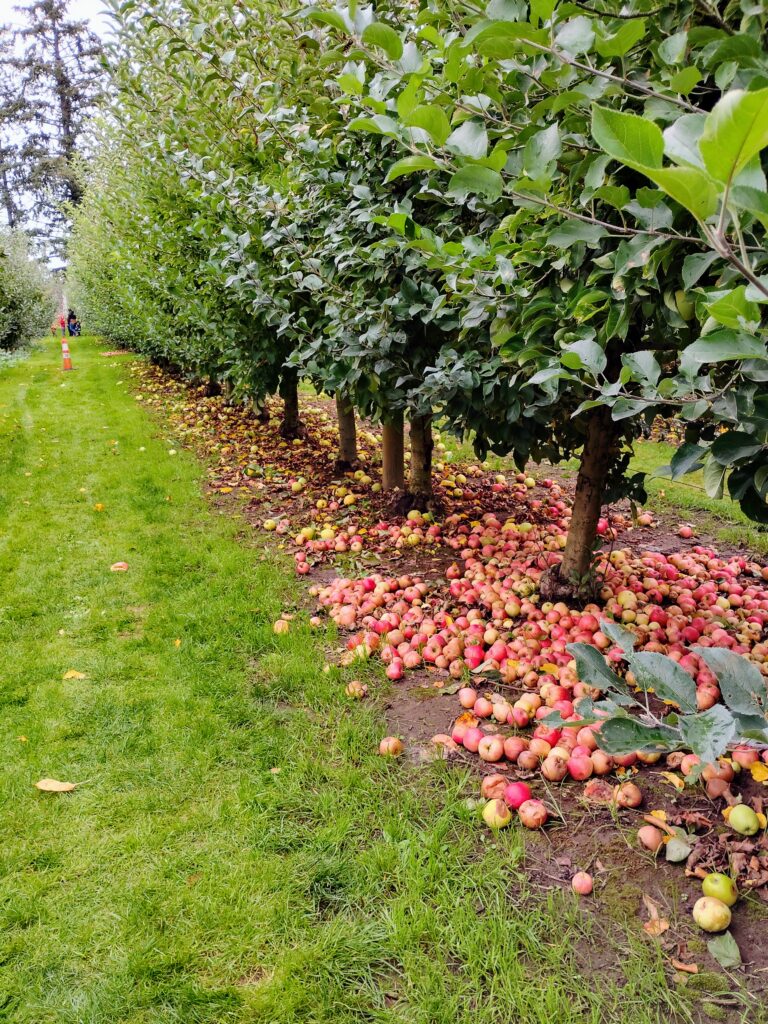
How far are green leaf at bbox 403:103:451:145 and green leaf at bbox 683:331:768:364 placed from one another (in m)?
0.58

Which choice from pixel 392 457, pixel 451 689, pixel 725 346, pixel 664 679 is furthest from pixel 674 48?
pixel 392 457

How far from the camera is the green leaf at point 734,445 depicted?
4.76ft

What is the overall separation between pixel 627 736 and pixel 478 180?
3.22 ft

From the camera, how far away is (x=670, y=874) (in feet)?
6.13

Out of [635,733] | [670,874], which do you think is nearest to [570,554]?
[670,874]

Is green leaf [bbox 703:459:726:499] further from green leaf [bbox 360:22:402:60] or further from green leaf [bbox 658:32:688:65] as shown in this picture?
green leaf [bbox 360:22:402:60]

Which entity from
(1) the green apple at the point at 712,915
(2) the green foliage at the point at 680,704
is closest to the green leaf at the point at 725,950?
(1) the green apple at the point at 712,915

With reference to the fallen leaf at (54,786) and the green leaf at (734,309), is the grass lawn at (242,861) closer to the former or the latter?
the fallen leaf at (54,786)

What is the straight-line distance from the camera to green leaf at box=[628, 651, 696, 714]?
109 centimetres

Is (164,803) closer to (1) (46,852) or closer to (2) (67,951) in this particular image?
(1) (46,852)

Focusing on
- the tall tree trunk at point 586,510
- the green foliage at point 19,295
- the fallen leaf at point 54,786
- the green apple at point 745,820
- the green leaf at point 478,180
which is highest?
the green foliage at point 19,295

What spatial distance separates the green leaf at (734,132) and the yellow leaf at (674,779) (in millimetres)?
1998

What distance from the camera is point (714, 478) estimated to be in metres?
1.60

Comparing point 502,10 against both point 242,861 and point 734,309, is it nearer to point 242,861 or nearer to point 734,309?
point 734,309
